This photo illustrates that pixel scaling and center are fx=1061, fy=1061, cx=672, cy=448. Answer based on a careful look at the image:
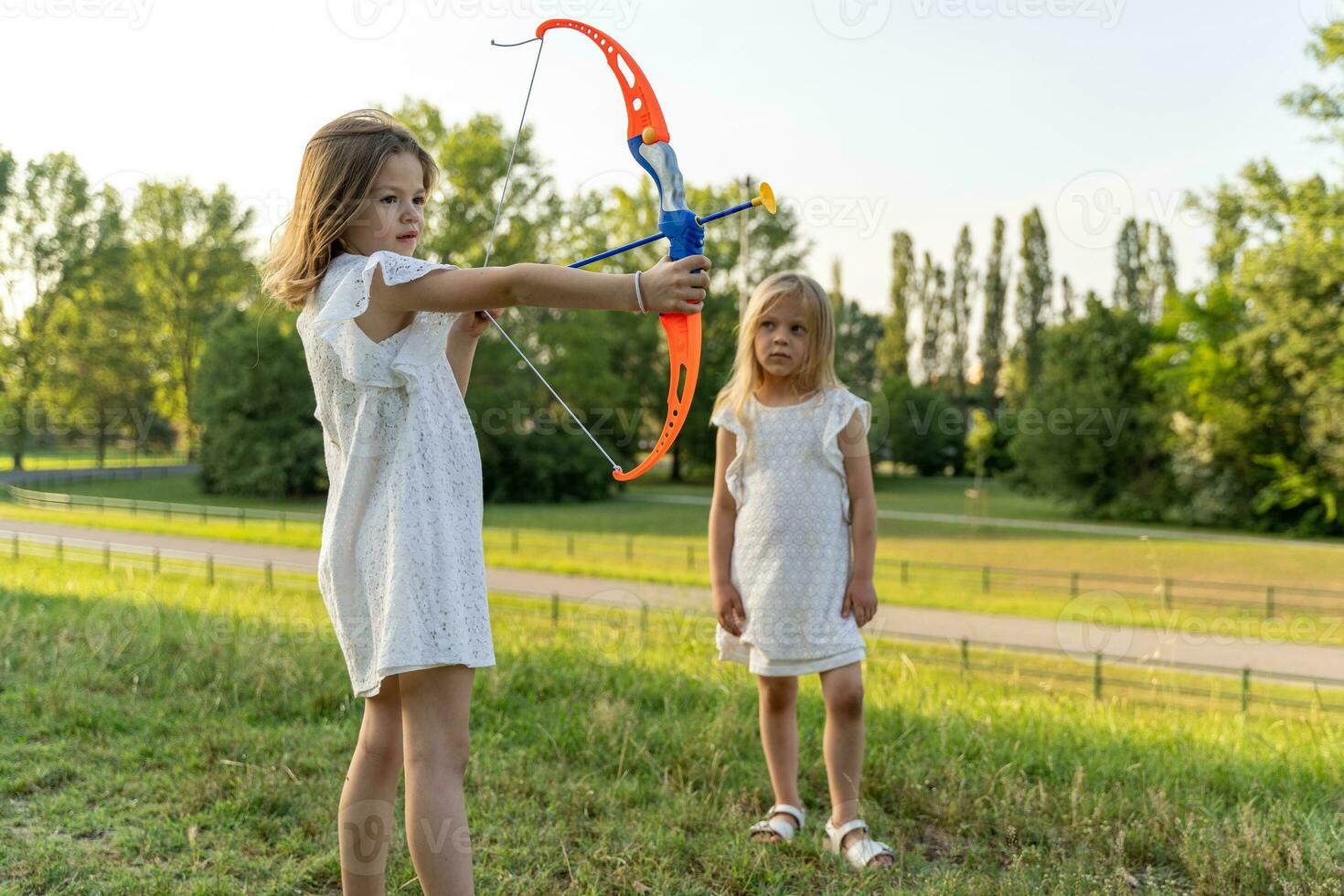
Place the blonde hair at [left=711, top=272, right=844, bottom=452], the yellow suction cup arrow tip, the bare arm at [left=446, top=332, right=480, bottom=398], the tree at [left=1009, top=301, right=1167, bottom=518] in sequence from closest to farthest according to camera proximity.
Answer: the yellow suction cup arrow tip → the bare arm at [left=446, top=332, right=480, bottom=398] → the blonde hair at [left=711, top=272, right=844, bottom=452] → the tree at [left=1009, top=301, right=1167, bottom=518]

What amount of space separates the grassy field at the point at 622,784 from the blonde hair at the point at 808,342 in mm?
1179

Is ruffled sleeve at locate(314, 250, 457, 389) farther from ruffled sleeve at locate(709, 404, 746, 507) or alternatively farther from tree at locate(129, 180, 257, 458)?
tree at locate(129, 180, 257, 458)

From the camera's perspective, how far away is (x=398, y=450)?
204 cm

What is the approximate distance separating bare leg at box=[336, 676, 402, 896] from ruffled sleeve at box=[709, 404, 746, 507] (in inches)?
56.9

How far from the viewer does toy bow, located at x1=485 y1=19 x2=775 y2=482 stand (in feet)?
6.66

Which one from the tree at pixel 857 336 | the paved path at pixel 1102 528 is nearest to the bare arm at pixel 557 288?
the paved path at pixel 1102 528

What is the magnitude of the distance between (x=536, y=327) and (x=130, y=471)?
14606 mm

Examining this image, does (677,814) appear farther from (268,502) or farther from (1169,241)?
(1169,241)

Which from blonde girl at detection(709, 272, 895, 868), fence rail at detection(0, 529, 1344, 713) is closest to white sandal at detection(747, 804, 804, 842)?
blonde girl at detection(709, 272, 895, 868)

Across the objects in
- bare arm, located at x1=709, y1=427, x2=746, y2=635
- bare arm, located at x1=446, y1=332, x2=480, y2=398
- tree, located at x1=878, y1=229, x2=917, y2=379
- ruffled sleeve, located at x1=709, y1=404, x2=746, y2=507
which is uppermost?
tree, located at x1=878, y1=229, x2=917, y2=379

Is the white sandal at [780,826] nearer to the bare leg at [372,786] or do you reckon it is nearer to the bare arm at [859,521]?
the bare arm at [859,521]

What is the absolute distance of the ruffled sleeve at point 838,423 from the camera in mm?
3172

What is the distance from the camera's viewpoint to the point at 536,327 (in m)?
39.1

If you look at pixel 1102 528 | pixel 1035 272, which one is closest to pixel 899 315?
pixel 1035 272
